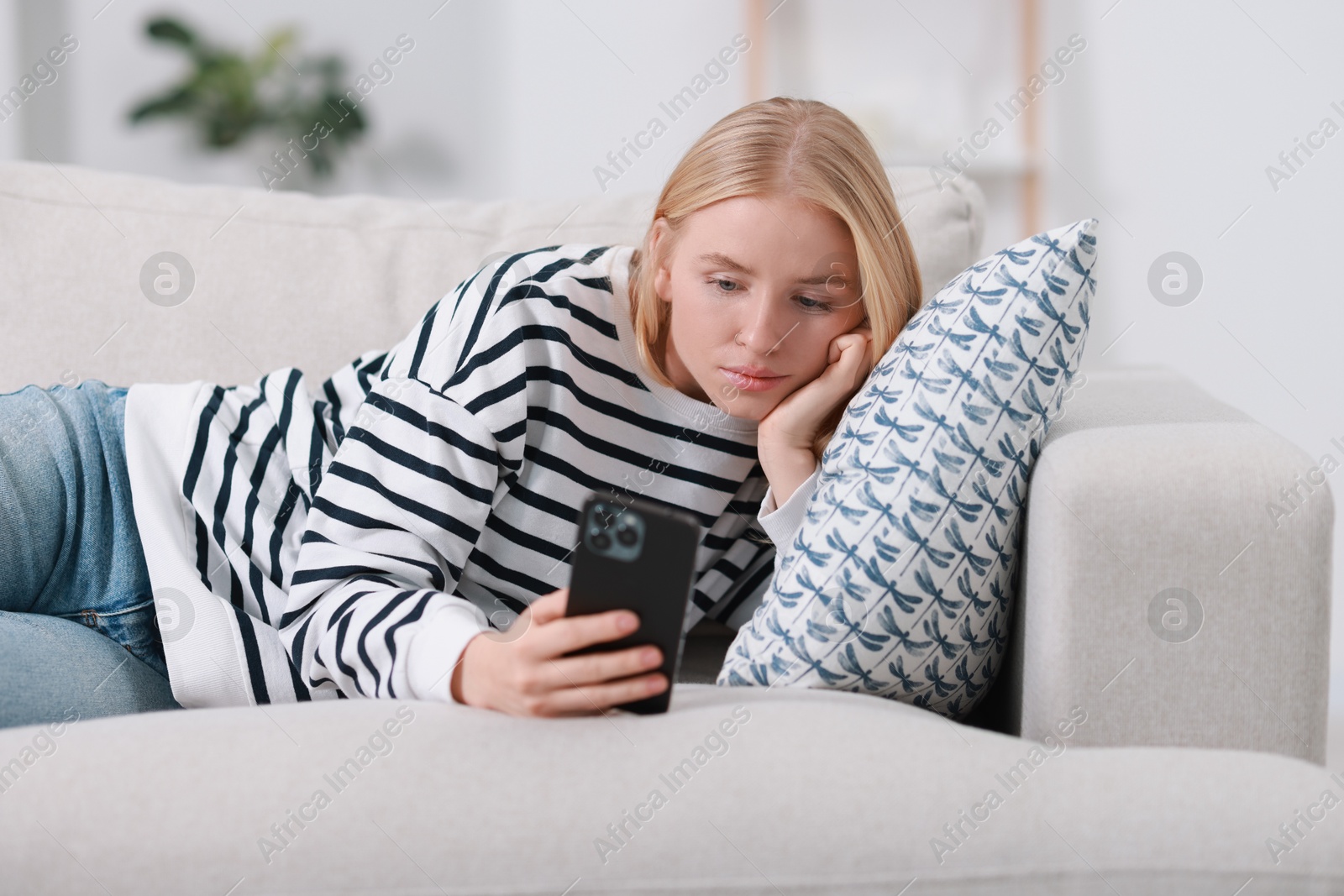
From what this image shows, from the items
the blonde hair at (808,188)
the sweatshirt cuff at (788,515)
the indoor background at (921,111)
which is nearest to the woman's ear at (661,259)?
the blonde hair at (808,188)

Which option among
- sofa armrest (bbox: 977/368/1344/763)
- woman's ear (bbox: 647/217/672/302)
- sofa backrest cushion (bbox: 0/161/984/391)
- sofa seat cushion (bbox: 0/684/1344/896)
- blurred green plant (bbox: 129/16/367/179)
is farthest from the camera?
blurred green plant (bbox: 129/16/367/179)

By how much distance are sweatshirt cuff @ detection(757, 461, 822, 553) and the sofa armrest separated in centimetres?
25

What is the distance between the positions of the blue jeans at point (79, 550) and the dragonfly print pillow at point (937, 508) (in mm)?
545

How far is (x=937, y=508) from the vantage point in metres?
0.81

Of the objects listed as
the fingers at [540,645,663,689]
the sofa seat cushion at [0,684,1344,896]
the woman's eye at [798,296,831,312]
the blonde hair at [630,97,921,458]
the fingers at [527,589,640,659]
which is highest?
the blonde hair at [630,97,921,458]

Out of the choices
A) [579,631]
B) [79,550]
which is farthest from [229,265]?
[579,631]

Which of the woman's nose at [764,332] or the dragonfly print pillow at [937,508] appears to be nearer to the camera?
the dragonfly print pillow at [937,508]

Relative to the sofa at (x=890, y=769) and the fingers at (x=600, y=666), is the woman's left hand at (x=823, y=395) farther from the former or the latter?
the fingers at (x=600, y=666)

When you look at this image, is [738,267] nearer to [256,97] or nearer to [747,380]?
[747,380]

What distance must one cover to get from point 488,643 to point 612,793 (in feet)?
0.51

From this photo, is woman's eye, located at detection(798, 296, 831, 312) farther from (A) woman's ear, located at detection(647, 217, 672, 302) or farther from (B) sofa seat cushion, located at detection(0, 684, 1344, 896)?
(B) sofa seat cushion, located at detection(0, 684, 1344, 896)

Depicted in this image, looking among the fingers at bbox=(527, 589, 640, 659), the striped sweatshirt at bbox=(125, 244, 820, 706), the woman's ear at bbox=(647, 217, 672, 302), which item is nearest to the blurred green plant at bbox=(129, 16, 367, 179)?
the striped sweatshirt at bbox=(125, 244, 820, 706)

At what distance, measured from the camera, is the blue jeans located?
945 mm

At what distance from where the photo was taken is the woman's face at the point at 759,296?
0.92 meters
